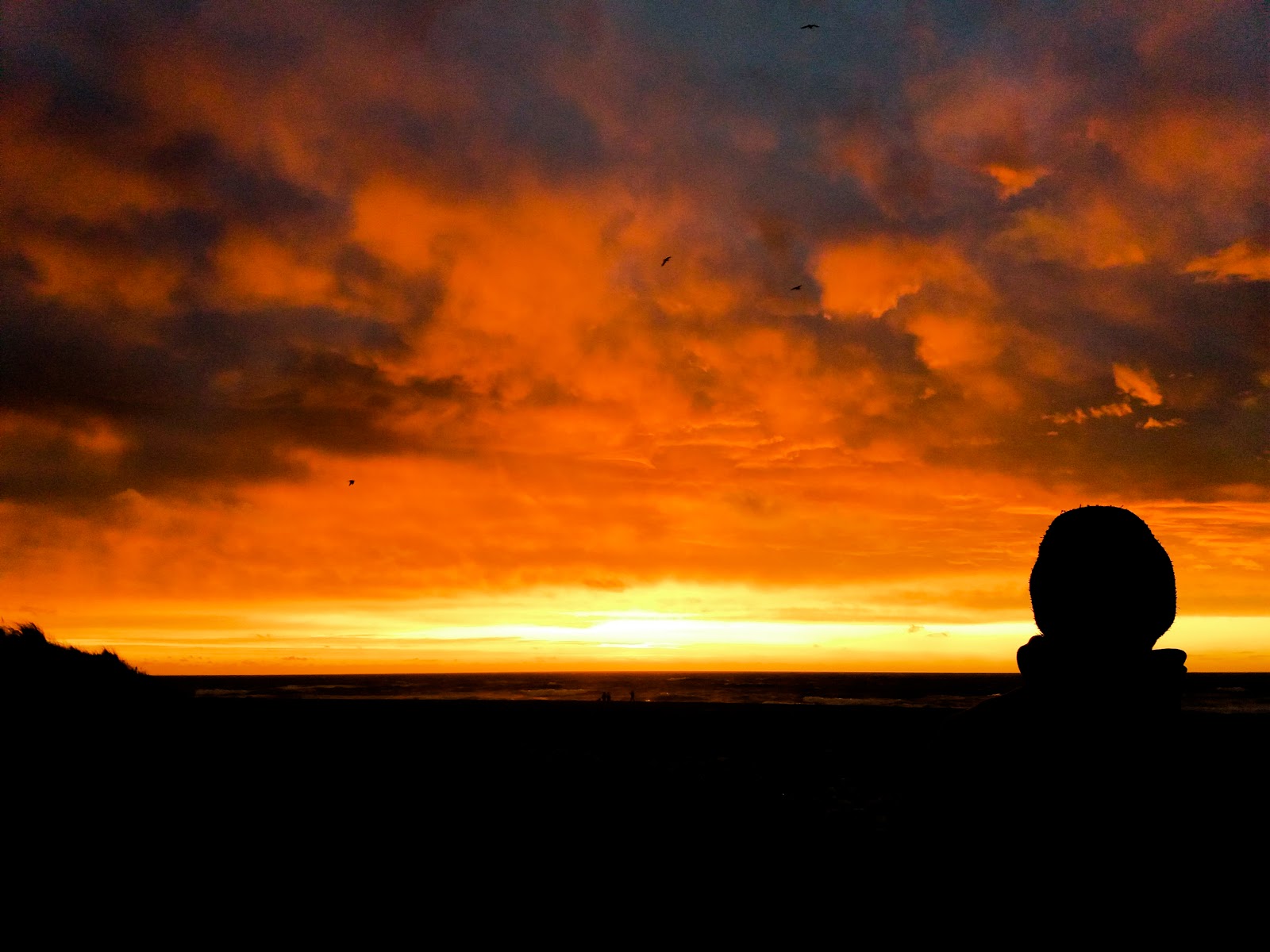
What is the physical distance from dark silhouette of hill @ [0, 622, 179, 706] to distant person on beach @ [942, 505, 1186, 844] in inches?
591

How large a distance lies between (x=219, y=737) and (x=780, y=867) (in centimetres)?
1043

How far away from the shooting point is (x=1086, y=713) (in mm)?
2297

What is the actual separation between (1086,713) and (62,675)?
55.0ft

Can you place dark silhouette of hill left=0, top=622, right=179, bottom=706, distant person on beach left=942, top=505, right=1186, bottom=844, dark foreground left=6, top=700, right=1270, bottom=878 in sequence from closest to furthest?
1. distant person on beach left=942, top=505, right=1186, bottom=844
2. dark foreground left=6, top=700, right=1270, bottom=878
3. dark silhouette of hill left=0, top=622, right=179, bottom=706

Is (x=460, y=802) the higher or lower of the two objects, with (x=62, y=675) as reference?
lower

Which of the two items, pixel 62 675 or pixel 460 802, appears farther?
pixel 460 802

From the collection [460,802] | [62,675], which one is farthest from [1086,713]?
[62,675]

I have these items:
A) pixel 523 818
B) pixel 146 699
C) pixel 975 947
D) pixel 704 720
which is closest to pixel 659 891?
pixel 523 818

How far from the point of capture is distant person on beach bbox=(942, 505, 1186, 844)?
87.8 inches

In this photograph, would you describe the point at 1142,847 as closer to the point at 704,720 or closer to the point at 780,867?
the point at 780,867

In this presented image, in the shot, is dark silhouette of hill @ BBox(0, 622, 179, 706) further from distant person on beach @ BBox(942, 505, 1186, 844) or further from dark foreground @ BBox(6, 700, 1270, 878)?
distant person on beach @ BBox(942, 505, 1186, 844)

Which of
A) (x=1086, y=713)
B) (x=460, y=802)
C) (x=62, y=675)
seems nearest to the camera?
(x=1086, y=713)

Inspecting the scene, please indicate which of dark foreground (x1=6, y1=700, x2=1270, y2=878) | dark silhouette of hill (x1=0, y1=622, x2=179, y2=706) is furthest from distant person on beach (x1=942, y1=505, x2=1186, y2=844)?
dark silhouette of hill (x1=0, y1=622, x2=179, y2=706)

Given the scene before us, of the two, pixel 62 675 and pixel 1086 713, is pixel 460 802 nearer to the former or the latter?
pixel 62 675
